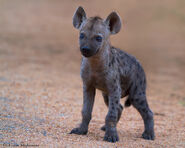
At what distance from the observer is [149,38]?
67.2 feet

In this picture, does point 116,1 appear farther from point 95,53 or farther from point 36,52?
point 95,53

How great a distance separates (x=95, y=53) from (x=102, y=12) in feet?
58.4

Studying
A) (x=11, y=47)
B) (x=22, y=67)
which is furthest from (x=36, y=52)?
(x=22, y=67)

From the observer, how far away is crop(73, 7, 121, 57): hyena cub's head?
18.7 ft

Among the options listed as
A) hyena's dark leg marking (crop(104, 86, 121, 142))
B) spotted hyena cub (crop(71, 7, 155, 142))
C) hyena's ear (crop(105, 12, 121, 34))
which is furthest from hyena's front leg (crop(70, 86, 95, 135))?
hyena's ear (crop(105, 12, 121, 34))

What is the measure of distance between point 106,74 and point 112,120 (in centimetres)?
80

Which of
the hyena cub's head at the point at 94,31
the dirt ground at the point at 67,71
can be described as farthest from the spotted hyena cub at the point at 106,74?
the dirt ground at the point at 67,71

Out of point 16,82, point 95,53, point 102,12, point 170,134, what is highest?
point 102,12

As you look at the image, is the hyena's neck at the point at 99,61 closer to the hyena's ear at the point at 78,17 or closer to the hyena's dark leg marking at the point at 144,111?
the hyena's ear at the point at 78,17

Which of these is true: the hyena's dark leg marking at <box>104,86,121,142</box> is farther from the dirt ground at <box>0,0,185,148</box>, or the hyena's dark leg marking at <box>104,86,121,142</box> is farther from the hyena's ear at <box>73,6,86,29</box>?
the hyena's ear at <box>73,6,86,29</box>

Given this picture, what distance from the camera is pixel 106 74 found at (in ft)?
19.9

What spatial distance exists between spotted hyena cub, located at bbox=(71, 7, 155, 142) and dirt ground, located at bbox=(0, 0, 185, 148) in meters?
0.34

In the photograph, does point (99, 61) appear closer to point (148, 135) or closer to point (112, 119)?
point (112, 119)

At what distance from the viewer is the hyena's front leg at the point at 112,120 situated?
19.3 feet
